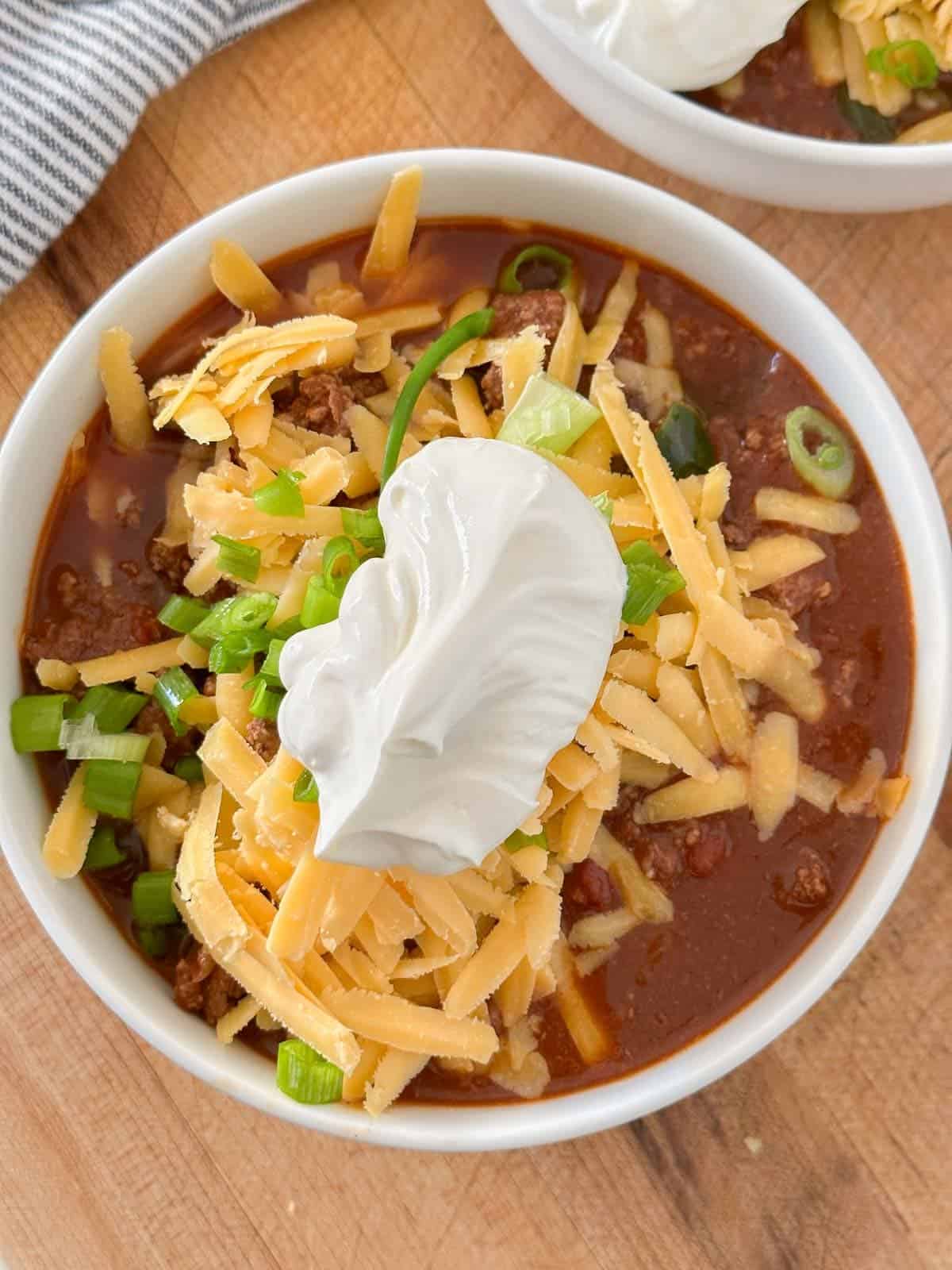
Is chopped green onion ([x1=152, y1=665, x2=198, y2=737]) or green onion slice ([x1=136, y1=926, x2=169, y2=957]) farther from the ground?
chopped green onion ([x1=152, y1=665, x2=198, y2=737])

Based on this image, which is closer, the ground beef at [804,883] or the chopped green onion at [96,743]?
the chopped green onion at [96,743]

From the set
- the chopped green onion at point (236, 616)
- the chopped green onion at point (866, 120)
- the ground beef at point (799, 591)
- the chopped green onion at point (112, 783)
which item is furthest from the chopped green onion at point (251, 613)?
the chopped green onion at point (866, 120)

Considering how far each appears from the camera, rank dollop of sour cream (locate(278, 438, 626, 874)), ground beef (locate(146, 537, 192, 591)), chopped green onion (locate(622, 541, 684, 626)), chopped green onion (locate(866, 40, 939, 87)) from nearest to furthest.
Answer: dollop of sour cream (locate(278, 438, 626, 874)) < chopped green onion (locate(622, 541, 684, 626)) < ground beef (locate(146, 537, 192, 591)) < chopped green onion (locate(866, 40, 939, 87))

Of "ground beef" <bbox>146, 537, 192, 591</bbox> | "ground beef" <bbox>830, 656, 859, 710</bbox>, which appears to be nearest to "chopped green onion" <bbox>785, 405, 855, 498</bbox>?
"ground beef" <bbox>830, 656, 859, 710</bbox>

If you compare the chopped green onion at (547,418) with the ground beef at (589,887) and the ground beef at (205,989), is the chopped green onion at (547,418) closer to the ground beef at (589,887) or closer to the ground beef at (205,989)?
the ground beef at (589,887)

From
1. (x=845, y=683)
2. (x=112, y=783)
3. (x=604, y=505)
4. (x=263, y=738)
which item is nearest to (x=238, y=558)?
(x=263, y=738)

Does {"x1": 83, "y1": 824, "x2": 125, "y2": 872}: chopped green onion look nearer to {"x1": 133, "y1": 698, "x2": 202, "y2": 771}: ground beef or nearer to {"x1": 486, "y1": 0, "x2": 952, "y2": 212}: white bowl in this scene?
{"x1": 133, "y1": 698, "x2": 202, "y2": 771}: ground beef
